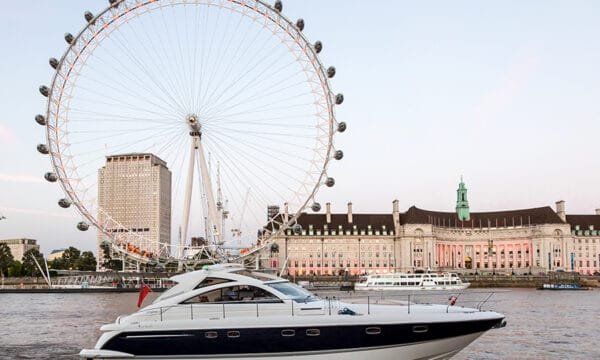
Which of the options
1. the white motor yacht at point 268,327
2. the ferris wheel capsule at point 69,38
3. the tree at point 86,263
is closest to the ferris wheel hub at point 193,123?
the ferris wheel capsule at point 69,38

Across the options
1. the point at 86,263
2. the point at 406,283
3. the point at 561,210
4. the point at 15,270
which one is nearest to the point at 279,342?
the point at 406,283

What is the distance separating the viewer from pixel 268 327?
21062 millimetres

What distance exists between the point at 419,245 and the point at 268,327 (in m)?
150

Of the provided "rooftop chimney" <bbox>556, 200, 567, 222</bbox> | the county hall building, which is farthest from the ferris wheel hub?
"rooftop chimney" <bbox>556, 200, 567, 222</bbox>

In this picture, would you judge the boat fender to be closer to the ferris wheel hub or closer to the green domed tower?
the ferris wheel hub

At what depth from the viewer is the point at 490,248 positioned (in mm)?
169875

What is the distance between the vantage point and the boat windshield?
22.2 meters

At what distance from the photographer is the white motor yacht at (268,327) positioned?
21.1 metres

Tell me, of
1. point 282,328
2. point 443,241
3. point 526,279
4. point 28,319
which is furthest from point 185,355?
point 443,241

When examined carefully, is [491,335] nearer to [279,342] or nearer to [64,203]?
[279,342]

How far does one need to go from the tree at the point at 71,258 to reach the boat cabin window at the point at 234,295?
152608 millimetres

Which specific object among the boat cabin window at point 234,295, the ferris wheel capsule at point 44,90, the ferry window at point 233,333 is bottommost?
the ferry window at point 233,333

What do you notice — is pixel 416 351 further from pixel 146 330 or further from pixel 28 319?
pixel 28 319

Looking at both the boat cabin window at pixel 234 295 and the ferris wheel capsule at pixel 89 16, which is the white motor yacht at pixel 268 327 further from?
the ferris wheel capsule at pixel 89 16
